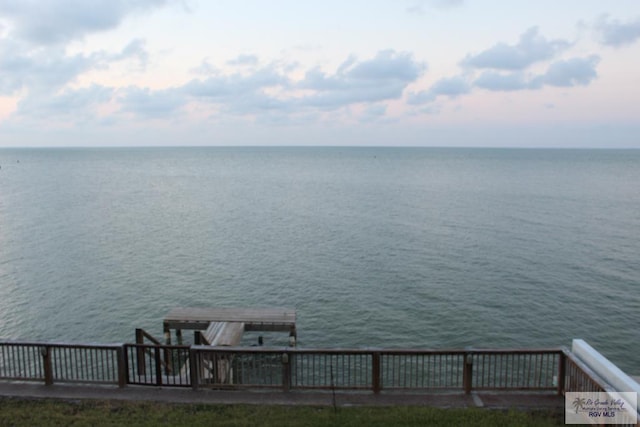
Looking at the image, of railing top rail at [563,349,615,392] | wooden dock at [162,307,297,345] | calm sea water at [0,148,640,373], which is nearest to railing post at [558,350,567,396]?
railing top rail at [563,349,615,392]

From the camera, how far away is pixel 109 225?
53281 mm

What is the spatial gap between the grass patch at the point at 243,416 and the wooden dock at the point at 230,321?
10500mm

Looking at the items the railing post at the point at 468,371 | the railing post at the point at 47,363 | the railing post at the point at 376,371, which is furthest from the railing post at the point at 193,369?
the railing post at the point at 468,371

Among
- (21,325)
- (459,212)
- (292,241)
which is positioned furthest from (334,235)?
(21,325)

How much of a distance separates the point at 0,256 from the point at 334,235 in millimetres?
28456

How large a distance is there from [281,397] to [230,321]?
11.2 metres

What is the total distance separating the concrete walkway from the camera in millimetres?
10359

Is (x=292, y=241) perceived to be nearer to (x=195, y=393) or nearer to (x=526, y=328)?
(x=526, y=328)

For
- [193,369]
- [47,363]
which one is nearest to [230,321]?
[193,369]

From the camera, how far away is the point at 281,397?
425 inches

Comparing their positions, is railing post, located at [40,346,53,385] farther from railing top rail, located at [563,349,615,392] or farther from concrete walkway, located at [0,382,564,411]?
railing top rail, located at [563,349,615,392]

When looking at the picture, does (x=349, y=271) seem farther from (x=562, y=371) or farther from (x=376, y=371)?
(x=562, y=371)

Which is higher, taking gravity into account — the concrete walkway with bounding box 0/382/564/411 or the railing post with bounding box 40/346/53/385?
the railing post with bounding box 40/346/53/385

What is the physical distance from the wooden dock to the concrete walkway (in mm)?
9559
